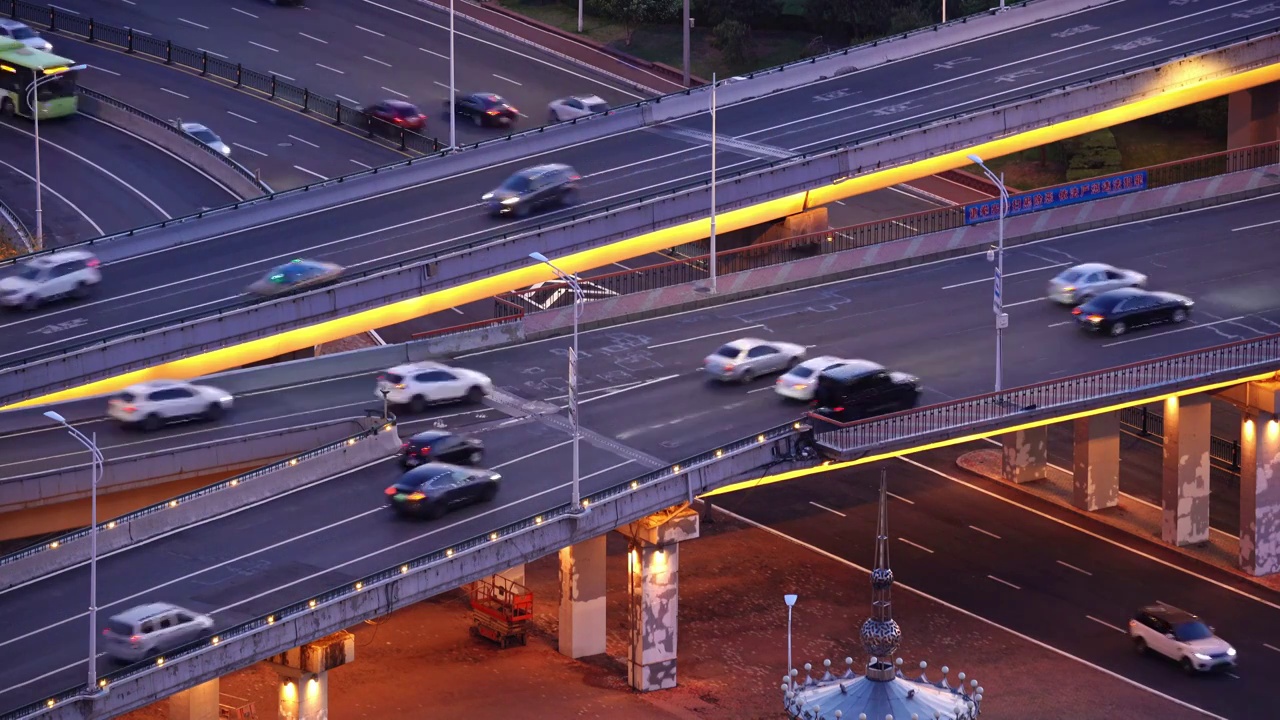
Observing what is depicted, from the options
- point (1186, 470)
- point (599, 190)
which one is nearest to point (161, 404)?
point (599, 190)

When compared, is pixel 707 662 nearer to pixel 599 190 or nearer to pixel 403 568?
pixel 403 568

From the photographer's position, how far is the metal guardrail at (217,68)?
117m

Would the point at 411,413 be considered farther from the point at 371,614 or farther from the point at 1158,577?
the point at 1158,577

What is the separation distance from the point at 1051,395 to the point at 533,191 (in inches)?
974

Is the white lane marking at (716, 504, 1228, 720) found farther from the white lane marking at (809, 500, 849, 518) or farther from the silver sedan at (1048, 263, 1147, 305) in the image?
the silver sedan at (1048, 263, 1147, 305)

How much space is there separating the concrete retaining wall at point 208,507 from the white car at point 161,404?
6.47 m

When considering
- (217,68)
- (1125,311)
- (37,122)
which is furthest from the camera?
(217,68)

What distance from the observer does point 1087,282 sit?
86.6 m

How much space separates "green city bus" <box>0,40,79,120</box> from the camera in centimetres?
11388

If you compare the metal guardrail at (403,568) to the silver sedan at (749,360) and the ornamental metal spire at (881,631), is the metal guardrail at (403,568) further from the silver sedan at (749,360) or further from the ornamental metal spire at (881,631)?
the ornamental metal spire at (881,631)

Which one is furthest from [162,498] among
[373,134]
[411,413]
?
[373,134]

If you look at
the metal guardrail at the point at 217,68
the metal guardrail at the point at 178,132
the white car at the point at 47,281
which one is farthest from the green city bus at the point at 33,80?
the white car at the point at 47,281

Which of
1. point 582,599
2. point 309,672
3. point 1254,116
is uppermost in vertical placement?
point 1254,116

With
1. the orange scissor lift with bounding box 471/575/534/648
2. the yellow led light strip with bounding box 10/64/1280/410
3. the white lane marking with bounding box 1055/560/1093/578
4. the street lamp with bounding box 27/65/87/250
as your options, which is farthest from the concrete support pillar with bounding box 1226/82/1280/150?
the street lamp with bounding box 27/65/87/250
